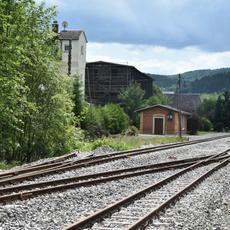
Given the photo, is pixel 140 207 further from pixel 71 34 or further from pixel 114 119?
pixel 71 34

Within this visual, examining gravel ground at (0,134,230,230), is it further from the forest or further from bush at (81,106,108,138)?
bush at (81,106,108,138)

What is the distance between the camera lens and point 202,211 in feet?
32.4

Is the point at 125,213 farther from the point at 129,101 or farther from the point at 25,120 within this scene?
the point at 129,101

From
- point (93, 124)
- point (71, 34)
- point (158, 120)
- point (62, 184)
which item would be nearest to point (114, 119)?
point (93, 124)

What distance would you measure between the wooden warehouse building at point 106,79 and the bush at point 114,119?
31.2 m

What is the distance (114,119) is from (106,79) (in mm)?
35329

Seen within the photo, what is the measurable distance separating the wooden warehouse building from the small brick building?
18.2 metres

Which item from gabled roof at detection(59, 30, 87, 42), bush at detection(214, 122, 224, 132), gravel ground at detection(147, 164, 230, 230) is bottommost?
bush at detection(214, 122, 224, 132)

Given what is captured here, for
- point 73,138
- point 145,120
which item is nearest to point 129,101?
point 145,120

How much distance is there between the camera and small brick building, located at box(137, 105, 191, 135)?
71.1 metres

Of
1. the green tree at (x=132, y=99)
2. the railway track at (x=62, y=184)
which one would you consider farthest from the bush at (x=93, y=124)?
the green tree at (x=132, y=99)

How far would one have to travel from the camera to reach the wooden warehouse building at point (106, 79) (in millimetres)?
90438

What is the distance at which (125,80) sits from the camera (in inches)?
3612

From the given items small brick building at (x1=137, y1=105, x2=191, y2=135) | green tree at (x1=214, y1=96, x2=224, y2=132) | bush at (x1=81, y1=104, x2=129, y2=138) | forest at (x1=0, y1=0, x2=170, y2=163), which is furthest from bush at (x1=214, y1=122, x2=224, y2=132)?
forest at (x1=0, y1=0, x2=170, y2=163)
